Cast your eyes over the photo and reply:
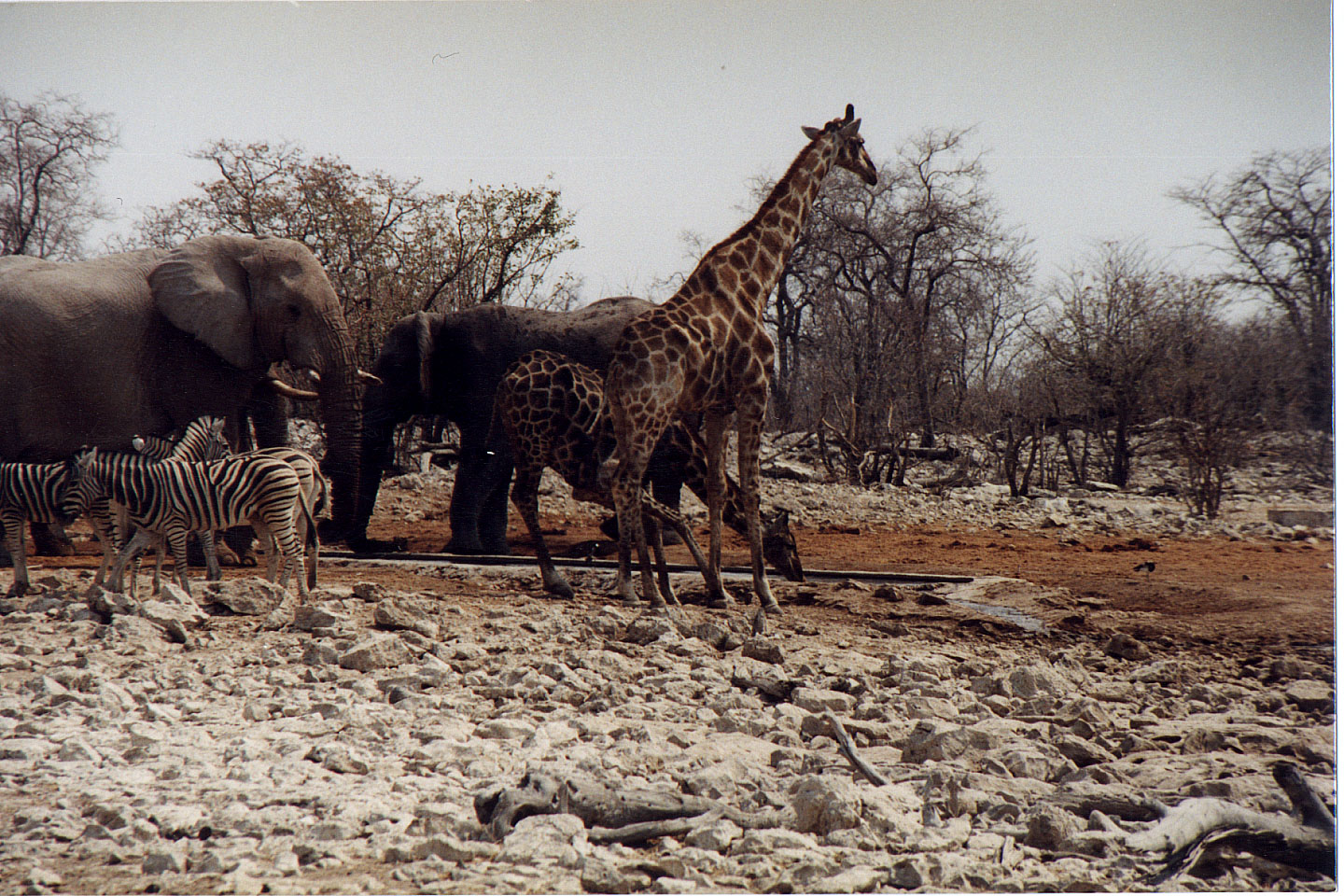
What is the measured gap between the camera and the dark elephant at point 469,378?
6195mm

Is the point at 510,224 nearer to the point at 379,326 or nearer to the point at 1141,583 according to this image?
the point at 379,326

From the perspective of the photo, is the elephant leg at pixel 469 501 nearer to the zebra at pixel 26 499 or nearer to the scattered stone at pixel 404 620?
the scattered stone at pixel 404 620

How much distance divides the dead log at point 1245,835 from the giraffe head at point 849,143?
328 centimetres

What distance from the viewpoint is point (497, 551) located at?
21.1ft

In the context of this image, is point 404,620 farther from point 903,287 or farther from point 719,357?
point 903,287

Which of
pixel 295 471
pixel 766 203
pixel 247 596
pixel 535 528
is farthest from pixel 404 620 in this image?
pixel 766 203

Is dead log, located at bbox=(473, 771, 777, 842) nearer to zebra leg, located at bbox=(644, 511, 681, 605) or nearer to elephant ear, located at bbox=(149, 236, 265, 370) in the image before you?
zebra leg, located at bbox=(644, 511, 681, 605)

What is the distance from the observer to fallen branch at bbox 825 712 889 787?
274cm

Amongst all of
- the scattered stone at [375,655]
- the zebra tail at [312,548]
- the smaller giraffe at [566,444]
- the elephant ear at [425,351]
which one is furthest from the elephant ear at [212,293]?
the scattered stone at [375,655]

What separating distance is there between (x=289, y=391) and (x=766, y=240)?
289 centimetres

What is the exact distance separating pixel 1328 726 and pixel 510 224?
4.14 meters

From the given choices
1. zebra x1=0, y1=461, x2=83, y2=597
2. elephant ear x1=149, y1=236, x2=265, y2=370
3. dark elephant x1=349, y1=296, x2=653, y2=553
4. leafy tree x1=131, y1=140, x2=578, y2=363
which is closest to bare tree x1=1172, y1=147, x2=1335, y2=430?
leafy tree x1=131, y1=140, x2=578, y2=363

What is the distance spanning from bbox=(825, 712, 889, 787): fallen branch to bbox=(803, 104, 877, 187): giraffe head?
2996mm

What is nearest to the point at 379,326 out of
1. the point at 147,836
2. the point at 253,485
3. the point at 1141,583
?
the point at 253,485
